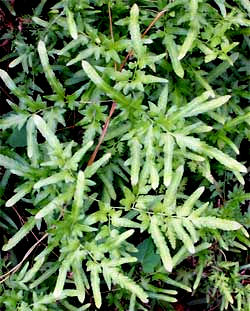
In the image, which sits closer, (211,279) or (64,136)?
(64,136)

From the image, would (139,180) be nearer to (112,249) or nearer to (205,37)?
(112,249)

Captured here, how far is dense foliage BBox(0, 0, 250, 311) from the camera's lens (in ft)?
4.49

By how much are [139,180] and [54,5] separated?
1.92 feet

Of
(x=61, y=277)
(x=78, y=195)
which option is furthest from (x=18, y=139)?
(x=61, y=277)

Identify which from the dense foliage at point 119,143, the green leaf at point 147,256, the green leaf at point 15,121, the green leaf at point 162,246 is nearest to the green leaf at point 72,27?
the dense foliage at point 119,143

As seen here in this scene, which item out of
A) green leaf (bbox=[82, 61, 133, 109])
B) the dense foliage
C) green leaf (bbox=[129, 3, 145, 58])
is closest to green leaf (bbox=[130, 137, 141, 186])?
the dense foliage

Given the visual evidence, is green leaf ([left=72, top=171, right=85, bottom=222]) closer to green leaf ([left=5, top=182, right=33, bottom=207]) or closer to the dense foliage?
the dense foliage

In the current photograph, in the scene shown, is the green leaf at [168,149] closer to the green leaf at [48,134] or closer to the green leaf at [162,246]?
the green leaf at [162,246]

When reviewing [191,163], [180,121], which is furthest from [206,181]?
[180,121]

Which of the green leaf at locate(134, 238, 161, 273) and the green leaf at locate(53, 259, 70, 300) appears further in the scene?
the green leaf at locate(134, 238, 161, 273)

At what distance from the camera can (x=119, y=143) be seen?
1504mm

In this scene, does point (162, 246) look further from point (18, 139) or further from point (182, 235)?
point (18, 139)

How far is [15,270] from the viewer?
5.04ft

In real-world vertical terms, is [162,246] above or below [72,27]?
below
